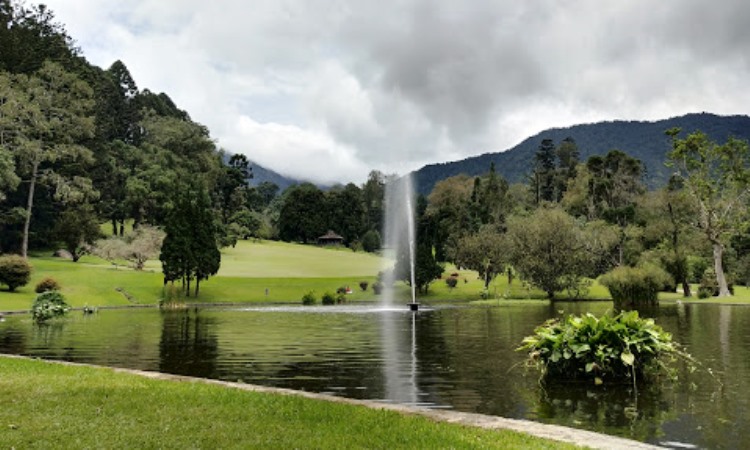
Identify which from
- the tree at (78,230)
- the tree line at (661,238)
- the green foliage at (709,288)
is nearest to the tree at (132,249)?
the tree at (78,230)

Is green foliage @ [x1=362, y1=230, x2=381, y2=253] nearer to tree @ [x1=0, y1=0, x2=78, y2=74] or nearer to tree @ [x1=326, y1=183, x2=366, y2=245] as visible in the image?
tree @ [x1=326, y1=183, x2=366, y2=245]

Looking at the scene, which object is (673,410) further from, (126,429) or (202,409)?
(126,429)

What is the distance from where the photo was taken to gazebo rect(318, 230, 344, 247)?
132 m

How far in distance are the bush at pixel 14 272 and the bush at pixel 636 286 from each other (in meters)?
47.3

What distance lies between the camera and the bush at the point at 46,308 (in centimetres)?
3509

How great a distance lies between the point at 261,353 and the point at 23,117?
2486 inches

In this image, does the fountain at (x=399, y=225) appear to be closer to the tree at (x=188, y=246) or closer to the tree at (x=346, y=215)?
the tree at (x=188, y=246)

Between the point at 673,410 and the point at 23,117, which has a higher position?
the point at 23,117

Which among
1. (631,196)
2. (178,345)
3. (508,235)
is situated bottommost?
(178,345)

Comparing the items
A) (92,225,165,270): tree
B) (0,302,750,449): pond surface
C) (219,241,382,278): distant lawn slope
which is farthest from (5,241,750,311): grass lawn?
(0,302,750,449): pond surface

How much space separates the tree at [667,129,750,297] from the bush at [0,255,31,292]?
202 feet

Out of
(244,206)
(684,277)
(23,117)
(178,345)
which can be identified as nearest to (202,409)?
(178,345)

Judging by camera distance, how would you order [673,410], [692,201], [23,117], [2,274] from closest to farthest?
1. [673,410]
2. [2,274]
3. [692,201]
4. [23,117]

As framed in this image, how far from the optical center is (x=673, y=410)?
1138 centimetres
